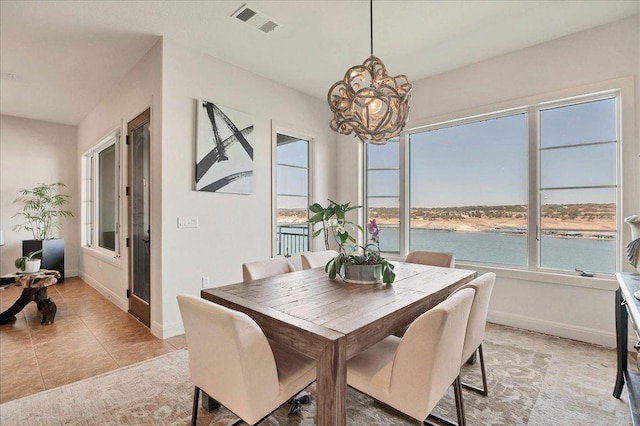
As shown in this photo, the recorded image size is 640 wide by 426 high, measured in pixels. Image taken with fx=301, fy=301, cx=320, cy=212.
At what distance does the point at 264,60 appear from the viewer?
3512 mm

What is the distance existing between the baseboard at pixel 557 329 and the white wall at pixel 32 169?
7.45 meters

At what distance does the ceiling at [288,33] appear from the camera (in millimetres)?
2580

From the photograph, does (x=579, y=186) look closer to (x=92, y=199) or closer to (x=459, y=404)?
(x=459, y=404)

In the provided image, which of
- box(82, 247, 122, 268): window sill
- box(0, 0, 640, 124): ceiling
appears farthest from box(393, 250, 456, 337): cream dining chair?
box(82, 247, 122, 268): window sill

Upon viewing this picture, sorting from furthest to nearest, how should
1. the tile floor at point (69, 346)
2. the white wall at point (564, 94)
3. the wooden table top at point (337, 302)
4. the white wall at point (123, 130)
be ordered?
the white wall at point (123, 130) < the white wall at point (564, 94) < the tile floor at point (69, 346) < the wooden table top at point (337, 302)

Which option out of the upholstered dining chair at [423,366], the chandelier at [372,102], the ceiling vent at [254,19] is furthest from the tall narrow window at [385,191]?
the upholstered dining chair at [423,366]

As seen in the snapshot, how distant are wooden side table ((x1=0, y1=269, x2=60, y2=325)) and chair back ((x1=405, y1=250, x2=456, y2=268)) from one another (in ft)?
13.1

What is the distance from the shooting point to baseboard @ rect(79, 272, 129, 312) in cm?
384

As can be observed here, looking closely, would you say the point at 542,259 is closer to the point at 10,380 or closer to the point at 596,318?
the point at 596,318

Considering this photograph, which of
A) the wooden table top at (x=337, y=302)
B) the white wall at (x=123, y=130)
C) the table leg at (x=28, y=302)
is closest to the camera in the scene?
the wooden table top at (x=337, y=302)

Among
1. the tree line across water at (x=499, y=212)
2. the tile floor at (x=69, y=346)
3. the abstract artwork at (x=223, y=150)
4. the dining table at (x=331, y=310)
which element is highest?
the abstract artwork at (x=223, y=150)

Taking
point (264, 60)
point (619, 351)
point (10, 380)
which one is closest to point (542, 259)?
point (619, 351)

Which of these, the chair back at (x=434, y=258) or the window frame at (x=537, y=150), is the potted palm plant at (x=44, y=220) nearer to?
the window frame at (x=537, y=150)

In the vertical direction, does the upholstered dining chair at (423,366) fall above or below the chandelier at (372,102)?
below
